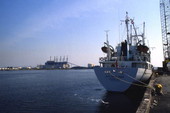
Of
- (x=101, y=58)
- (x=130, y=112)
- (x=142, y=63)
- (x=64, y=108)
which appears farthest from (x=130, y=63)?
(x=64, y=108)

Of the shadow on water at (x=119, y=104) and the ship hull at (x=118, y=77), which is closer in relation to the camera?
the shadow on water at (x=119, y=104)

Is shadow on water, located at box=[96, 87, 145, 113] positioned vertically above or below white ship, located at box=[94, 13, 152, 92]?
below

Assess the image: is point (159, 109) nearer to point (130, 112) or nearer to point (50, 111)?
point (130, 112)

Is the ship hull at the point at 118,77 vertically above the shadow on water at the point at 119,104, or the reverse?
the ship hull at the point at 118,77

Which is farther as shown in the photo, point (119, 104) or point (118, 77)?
point (118, 77)

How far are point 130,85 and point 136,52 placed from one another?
10742mm

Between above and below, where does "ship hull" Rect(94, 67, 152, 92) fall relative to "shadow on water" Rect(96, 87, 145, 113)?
above

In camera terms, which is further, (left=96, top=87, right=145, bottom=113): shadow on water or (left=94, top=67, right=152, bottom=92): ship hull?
(left=94, top=67, right=152, bottom=92): ship hull

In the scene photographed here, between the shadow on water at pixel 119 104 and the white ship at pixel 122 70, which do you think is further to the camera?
the white ship at pixel 122 70

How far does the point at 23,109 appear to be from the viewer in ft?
72.6

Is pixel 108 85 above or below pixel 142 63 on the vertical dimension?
below

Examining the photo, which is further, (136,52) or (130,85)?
(136,52)

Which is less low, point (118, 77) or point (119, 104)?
point (118, 77)

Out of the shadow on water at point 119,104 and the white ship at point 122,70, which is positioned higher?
the white ship at point 122,70
